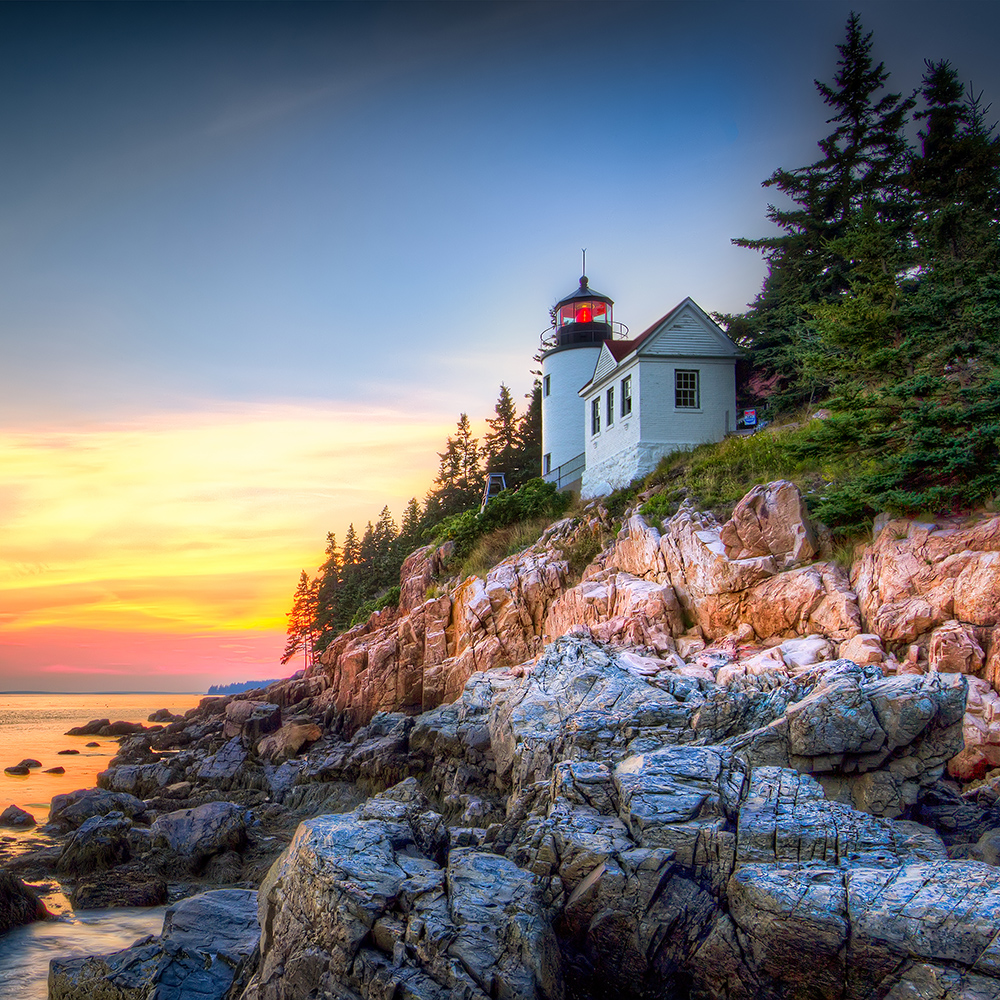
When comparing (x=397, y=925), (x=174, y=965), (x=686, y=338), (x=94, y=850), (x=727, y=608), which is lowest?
(x=94, y=850)

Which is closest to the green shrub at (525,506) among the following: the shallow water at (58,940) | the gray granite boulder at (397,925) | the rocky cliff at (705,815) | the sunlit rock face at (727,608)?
the sunlit rock face at (727,608)

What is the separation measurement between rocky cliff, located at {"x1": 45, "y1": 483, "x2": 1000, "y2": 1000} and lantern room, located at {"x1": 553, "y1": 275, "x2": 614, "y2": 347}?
2042cm

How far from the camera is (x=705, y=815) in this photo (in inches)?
332

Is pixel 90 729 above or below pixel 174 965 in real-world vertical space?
below

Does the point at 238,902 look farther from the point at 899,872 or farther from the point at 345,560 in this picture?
the point at 345,560

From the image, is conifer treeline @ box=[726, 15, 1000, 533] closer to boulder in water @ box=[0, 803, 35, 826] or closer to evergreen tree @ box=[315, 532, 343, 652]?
boulder in water @ box=[0, 803, 35, 826]

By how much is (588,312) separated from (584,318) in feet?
1.36

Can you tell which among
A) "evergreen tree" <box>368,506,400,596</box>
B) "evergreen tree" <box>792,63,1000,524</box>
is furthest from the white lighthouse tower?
"evergreen tree" <box>792,63,1000,524</box>

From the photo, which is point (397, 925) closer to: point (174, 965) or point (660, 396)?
point (174, 965)

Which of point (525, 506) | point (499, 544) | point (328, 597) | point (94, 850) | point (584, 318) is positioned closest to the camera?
point (94, 850)

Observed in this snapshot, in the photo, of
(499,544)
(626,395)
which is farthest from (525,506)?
(626,395)

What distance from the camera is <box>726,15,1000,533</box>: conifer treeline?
14.5 meters

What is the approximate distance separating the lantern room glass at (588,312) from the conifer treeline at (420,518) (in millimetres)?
9213

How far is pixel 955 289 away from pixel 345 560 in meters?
46.1
